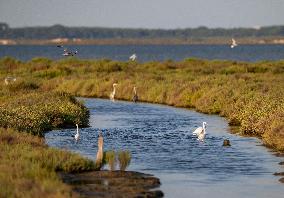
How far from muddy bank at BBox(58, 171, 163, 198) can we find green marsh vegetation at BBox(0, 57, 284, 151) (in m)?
7.93

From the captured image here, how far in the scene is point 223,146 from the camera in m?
30.9

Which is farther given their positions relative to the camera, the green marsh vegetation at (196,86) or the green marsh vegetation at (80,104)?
the green marsh vegetation at (196,86)

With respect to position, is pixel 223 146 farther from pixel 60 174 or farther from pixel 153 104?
pixel 153 104

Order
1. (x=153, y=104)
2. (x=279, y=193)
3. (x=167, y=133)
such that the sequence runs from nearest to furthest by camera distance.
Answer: (x=279, y=193), (x=167, y=133), (x=153, y=104)

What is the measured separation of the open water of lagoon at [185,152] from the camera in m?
22.1

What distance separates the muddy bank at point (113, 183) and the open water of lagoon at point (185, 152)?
54 cm

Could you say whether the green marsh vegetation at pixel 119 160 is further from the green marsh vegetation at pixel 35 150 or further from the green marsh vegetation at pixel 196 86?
the green marsh vegetation at pixel 196 86

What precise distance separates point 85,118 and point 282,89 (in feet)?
36.1

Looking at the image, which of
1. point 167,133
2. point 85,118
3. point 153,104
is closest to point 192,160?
point 167,133

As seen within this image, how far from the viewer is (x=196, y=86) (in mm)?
51219

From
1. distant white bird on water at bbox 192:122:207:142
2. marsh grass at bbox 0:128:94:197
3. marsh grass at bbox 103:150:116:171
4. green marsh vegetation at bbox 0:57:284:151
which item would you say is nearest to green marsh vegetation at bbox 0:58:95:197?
marsh grass at bbox 0:128:94:197

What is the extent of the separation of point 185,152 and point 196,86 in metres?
22.5

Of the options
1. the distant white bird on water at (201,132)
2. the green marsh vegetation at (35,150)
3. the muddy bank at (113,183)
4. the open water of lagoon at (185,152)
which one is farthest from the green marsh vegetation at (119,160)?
the distant white bird on water at (201,132)

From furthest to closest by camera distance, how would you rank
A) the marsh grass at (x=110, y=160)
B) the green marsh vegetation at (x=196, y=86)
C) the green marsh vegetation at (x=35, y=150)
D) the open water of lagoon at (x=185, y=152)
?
the green marsh vegetation at (x=196, y=86) → the marsh grass at (x=110, y=160) → the open water of lagoon at (x=185, y=152) → the green marsh vegetation at (x=35, y=150)
